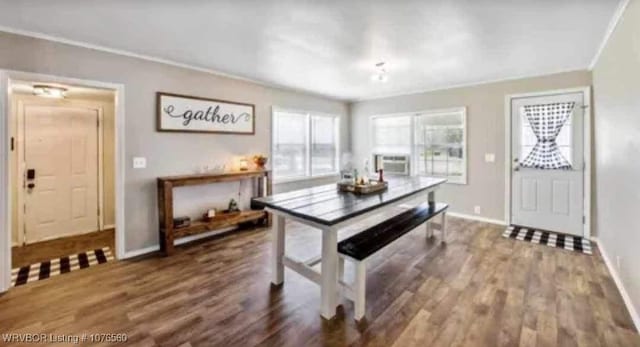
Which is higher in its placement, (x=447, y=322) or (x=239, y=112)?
(x=239, y=112)

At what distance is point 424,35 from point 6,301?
4.25m

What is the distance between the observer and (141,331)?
2.01 m

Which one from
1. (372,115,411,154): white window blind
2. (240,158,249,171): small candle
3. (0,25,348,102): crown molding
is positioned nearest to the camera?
(0,25,348,102): crown molding

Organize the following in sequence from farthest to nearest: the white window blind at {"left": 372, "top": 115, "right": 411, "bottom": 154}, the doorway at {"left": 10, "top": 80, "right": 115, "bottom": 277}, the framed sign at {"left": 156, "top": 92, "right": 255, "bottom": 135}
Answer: the white window blind at {"left": 372, "top": 115, "right": 411, "bottom": 154} → the doorway at {"left": 10, "top": 80, "right": 115, "bottom": 277} → the framed sign at {"left": 156, "top": 92, "right": 255, "bottom": 135}

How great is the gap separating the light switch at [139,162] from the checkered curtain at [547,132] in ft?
17.1

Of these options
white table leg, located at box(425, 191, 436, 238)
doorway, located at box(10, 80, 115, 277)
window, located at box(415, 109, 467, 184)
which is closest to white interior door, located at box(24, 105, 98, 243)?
doorway, located at box(10, 80, 115, 277)

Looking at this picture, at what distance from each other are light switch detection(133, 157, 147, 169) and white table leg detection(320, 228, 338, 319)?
2.51 m

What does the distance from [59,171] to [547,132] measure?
689 cm

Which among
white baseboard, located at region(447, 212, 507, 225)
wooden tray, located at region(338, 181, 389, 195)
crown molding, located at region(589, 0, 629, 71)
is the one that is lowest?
white baseboard, located at region(447, 212, 507, 225)

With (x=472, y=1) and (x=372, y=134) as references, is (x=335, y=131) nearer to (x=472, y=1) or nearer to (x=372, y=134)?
(x=372, y=134)

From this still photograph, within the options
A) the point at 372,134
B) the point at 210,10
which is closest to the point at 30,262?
the point at 210,10

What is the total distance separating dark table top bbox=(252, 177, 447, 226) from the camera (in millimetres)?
2184

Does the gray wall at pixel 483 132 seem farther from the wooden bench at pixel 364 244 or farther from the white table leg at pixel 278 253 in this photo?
the white table leg at pixel 278 253

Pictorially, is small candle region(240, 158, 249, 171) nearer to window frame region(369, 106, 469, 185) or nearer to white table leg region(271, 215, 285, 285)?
white table leg region(271, 215, 285, 285)
